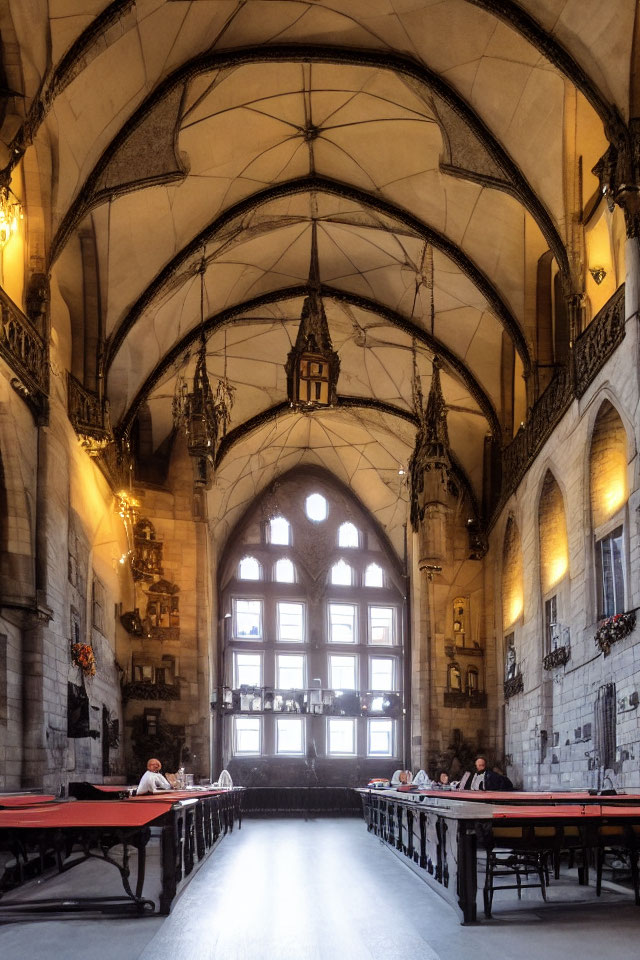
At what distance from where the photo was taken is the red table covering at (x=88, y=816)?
285 inches

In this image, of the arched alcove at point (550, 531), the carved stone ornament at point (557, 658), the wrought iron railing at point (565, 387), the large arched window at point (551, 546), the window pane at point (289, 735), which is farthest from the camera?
the window pane at point (289, 735)

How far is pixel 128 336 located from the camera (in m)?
23.2

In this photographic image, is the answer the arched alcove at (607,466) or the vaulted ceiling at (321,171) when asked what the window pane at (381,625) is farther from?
the arched alcove at (607,466)

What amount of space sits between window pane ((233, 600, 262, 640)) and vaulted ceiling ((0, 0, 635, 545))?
27.1 ft

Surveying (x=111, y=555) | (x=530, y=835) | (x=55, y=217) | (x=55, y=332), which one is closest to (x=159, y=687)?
(x=111, y=555)

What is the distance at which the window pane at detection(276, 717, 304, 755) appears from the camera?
34.3 metres

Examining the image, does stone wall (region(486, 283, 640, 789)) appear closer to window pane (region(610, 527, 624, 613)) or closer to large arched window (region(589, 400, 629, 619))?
large arched window (region(589, 400, 629, 619))

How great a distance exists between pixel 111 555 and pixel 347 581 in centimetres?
1345

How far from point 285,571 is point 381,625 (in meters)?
3.89

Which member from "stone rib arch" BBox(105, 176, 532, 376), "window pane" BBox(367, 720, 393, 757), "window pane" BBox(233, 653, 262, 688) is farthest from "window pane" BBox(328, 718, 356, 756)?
"stone rib arch" BBox(105, 176, 532, 376)

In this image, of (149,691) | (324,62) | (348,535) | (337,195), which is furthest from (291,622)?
(324,62)

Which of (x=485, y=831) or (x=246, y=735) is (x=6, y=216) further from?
(x=246, y=735)

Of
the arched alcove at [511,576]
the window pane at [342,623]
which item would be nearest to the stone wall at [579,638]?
the arched alcove at [511,576]

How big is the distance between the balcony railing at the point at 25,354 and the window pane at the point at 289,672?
2036 centimetres
